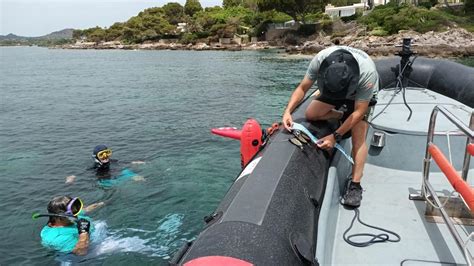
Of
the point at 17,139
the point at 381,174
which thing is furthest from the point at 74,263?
the point at 17,139

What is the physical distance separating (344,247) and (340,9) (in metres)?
82.1

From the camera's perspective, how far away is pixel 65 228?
487 cm

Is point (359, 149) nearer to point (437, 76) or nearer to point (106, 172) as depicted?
point (437, 76)

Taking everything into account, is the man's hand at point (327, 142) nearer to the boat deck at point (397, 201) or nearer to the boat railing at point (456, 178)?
the boat deck at point (397, 201)


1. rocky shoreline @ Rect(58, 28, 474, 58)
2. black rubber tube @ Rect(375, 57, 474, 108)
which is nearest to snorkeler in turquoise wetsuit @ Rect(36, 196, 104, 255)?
black rubber tube @ Rect(375, 57, 474, 108)

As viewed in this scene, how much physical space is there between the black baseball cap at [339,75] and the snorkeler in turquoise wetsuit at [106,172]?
523 cm

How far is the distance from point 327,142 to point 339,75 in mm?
678

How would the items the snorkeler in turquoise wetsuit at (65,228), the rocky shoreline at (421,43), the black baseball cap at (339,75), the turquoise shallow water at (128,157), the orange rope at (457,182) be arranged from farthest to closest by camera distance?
1. the rocky shoreline at (421,43)
2. the turquoise shallow water at (128,157)
3. the snorkeler in turquoise wetsuit at (65,228)
4. the black baseball cap at (339,75)
5. the orange rope at (457,182)

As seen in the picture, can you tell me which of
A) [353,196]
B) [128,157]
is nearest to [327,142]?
[353,196]

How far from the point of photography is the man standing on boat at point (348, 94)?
3605 mm

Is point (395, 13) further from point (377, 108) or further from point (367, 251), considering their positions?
point (367, 251)

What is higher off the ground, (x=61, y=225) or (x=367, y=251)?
(x=367, y=251)

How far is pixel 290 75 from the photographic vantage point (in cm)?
2586

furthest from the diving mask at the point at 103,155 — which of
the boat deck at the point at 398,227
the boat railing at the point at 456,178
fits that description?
the boat railing at the point at 456,178
